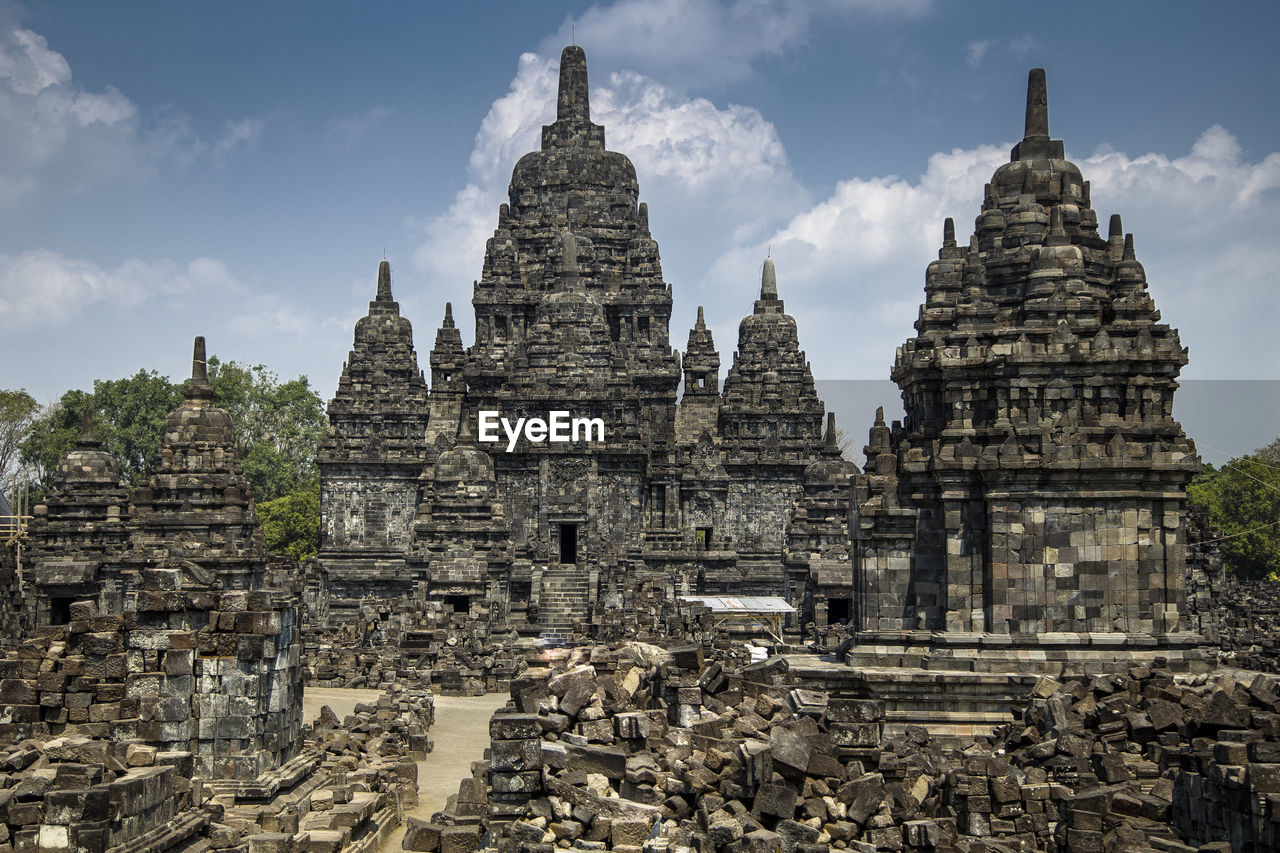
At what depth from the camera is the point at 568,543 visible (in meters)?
41.2

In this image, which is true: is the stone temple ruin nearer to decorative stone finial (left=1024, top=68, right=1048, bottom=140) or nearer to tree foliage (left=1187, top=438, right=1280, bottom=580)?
decorative stone finial (left=1024, top=68, right=1048, bottom=140)

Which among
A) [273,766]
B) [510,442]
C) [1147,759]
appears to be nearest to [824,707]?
[1147,759]

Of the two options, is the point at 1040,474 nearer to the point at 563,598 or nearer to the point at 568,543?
the point at 563,598

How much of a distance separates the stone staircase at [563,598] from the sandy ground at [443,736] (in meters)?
8.25

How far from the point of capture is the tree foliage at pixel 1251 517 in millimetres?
53000

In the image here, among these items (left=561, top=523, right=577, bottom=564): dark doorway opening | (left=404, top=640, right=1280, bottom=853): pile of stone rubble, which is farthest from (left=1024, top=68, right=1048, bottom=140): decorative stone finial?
(left=561, top=523, right=577, bottom=564): dark doorway opening

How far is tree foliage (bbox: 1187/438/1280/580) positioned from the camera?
2087 inches

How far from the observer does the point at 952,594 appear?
631 inches

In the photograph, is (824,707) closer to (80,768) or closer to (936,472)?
(936,472)

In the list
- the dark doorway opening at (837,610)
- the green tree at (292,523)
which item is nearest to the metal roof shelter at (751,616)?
the dark doorway opening at (837,610)

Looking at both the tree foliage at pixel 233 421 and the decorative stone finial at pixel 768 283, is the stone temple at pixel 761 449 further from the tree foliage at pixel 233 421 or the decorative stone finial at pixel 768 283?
the tree foliage at pixel 233 421

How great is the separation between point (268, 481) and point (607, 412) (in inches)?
1280

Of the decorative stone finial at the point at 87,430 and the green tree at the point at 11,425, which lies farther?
the green tree at the point at 11,425

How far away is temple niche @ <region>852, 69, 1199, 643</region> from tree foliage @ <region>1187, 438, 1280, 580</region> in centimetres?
3999
